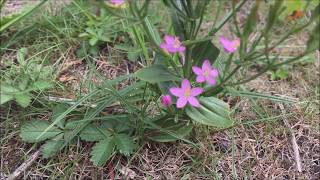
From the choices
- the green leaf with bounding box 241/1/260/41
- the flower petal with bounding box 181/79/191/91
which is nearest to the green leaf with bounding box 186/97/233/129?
the flower petal with bounding box 181/79/191/91

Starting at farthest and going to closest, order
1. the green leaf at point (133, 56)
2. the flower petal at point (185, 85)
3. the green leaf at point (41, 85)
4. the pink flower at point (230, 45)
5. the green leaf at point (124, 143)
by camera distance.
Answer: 1. the green leaf at point (133, 56)
2. the green leaf at point (41, 85)
3. the green leaf at point (124, 143)
4. the flower petal at point (185, 85)
5. the pink flower at point (230, 45)

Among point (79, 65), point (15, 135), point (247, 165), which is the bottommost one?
point (247, 165)

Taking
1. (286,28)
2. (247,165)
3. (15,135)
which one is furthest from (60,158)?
(286,28)

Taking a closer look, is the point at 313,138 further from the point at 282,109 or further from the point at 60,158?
the point at 60,158

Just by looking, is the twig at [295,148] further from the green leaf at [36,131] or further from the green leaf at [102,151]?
the green leaf at [36,131]

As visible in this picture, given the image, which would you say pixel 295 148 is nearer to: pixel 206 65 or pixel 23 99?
pixel 206 65

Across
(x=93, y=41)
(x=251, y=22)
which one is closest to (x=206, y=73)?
(x=251, y=22)

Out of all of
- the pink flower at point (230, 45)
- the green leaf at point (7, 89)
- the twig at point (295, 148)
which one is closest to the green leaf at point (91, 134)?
the green leaf at point (7, 89)
